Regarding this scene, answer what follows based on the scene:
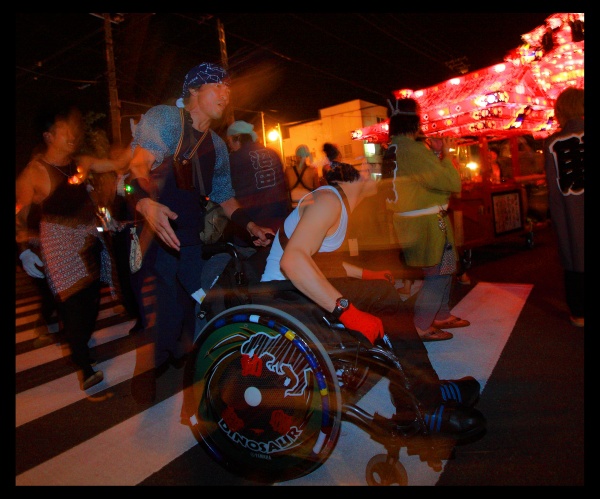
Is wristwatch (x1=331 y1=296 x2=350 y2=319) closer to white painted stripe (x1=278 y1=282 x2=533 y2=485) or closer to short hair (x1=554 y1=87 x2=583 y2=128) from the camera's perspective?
white painted stripe (x1=278 y1=282 x2=533 y2=485)

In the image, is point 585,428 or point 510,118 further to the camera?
point 510,118

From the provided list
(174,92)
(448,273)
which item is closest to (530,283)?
(448,273)

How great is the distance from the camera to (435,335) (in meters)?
3.96

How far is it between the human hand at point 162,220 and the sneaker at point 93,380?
5.84 feet

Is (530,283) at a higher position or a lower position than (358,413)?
lower

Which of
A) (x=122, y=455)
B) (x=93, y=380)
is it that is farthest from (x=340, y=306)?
(x=93, y=380)

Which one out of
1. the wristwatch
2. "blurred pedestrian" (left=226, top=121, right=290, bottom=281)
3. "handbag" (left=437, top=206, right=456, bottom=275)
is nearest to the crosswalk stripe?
"handbag" (left=437, top=206, right=456, bottom=275)

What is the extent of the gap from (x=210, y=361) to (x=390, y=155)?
2.43 m

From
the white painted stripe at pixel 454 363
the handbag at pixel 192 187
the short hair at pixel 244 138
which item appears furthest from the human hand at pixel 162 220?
the short hair at pixel 244 138

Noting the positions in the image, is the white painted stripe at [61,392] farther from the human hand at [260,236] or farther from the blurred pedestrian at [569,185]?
the blurred pedestrian at [569,185]

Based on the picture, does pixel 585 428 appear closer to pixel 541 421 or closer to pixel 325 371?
pixel 541 421

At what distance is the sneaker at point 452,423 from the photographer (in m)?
1.91

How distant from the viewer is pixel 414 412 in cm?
193

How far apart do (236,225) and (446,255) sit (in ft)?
6.22
